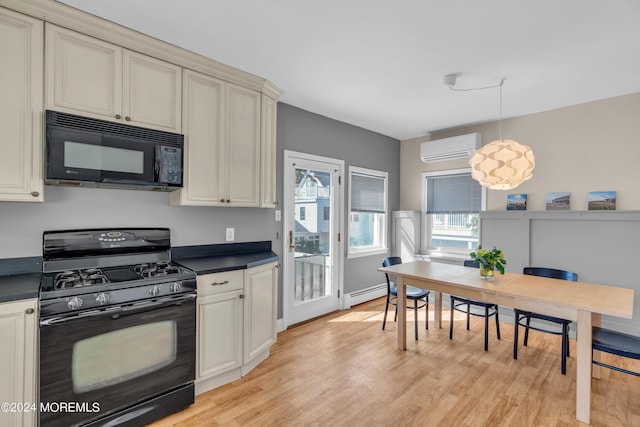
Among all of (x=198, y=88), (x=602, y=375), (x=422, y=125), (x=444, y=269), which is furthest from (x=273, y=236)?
(x=602, y=375)

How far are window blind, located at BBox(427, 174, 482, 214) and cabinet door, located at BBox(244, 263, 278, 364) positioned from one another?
3.06 meters

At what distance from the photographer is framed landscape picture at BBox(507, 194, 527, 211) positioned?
398 cm

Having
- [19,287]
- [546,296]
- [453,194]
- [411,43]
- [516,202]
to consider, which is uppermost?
[411,43]

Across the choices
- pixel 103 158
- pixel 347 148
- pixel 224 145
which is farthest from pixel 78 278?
pixel 347 148

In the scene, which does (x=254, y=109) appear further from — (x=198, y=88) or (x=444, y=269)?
(x=444, y=269)

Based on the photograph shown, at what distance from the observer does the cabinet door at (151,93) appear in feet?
7.37

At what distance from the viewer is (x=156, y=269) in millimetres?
2314

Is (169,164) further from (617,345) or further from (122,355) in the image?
(617,345)

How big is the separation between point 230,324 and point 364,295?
2.63 m

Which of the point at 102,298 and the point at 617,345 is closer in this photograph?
the point at 102,298

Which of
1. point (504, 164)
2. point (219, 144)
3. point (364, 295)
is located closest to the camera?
point (504, 164)

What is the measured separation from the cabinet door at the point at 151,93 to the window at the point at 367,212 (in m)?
2.56

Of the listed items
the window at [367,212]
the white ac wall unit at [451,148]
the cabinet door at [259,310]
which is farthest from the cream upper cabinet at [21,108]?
the white ac wall unit at [451,148]

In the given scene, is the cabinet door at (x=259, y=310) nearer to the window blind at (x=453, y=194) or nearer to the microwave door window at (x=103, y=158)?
the microwave door window at (x=103, y=158)
